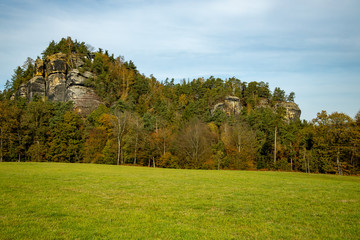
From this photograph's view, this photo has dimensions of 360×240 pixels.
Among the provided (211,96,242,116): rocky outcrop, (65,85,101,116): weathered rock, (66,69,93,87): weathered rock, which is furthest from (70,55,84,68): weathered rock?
Result: (211,96,242,116): rocky outcrop

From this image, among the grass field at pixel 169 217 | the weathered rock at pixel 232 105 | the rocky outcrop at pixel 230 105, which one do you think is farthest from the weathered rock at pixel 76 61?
the grass field at pixel 169 217

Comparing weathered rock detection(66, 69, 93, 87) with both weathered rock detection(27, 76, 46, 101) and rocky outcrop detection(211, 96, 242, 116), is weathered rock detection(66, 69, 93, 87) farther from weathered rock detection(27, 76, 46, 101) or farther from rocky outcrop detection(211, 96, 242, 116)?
rocky outcrop detection(211, 96, 242, 116)

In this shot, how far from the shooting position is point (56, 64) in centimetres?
8350

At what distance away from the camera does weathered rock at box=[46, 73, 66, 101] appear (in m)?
80.3

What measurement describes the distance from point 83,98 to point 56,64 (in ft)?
65.7

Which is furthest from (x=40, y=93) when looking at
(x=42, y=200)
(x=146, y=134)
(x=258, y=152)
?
(x=42, y=200)

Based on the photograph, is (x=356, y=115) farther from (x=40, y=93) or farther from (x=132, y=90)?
(x=40, y=93)

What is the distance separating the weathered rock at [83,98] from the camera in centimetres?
7398

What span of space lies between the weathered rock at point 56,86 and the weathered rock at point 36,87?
2.37 metres

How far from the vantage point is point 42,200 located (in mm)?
10117

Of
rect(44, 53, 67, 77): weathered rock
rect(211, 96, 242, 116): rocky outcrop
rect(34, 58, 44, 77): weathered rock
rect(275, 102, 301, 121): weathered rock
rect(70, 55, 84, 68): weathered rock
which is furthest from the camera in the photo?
rect(275, 102, 301, 121): weathered rock

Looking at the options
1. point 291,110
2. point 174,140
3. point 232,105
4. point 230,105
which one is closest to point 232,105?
point 232,105

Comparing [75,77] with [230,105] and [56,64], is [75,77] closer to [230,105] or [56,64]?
[56,64]

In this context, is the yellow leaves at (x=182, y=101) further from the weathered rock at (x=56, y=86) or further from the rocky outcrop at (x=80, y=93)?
the weathered rock at (x=56, y=86)
